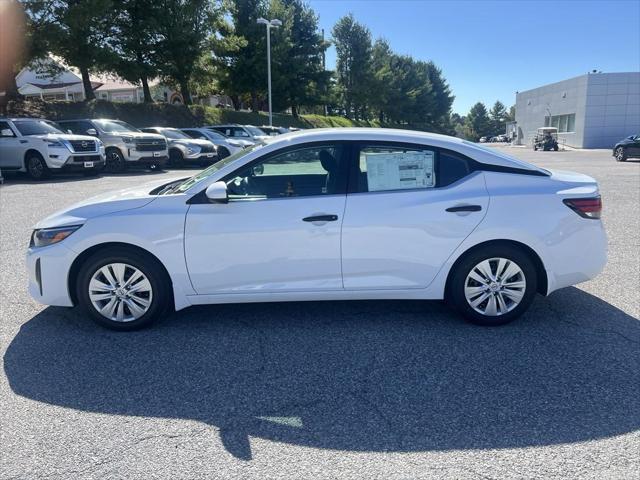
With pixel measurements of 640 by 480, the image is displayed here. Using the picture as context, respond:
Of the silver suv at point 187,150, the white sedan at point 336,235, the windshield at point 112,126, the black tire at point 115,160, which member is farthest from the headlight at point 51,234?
the silver suv at point 187,150

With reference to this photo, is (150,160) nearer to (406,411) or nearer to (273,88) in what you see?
(406,411)

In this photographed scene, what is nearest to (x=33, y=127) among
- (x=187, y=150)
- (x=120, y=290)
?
(x=187, y=150)

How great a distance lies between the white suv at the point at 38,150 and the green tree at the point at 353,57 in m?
42.0

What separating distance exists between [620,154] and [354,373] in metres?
27.7

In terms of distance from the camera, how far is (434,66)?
298 ft

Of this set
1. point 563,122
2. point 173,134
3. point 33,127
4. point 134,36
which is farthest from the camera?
point 563,122

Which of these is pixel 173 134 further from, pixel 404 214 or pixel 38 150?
pixel 404 214

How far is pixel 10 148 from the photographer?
1533cm

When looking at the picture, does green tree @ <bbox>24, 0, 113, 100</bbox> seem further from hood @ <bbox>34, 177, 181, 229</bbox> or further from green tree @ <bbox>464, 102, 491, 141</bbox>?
green tree @ <bbox>464, 102, 491, 141</bbox>

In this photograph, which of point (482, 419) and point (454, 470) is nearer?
point (454, 470)

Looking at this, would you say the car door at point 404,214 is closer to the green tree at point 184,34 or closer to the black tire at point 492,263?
the black tire at point 492,263

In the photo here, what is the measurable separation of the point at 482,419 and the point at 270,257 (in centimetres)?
194

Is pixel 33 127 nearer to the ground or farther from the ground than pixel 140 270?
farther from the ground

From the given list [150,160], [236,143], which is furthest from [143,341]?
[236,143]
